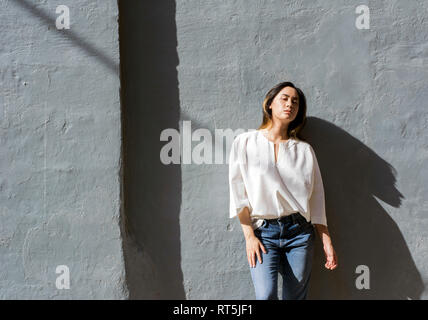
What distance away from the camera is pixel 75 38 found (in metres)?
3.77

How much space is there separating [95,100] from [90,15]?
62cm

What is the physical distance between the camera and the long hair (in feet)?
12.0

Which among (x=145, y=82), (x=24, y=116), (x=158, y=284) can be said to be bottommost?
(x=158, y=284)

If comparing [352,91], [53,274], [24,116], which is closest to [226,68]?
[352,91]

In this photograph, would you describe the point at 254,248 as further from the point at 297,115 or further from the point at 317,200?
the point at 297,115

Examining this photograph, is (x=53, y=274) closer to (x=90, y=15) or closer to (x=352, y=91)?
(x=90, y=15)

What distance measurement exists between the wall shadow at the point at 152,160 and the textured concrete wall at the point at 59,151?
189 mm

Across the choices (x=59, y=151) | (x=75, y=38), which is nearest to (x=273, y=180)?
(x=59, y=151)

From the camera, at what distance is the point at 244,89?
12.7 feet

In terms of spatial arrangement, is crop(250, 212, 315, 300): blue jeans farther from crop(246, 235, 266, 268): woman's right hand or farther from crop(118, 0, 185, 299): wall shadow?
crop(118, 0, 185, 299): wall shadow

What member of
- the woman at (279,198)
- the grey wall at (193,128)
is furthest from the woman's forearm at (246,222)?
the grey wall at (193,128)

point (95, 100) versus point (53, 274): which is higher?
point (95, 100)

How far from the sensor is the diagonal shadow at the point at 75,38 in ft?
12.3

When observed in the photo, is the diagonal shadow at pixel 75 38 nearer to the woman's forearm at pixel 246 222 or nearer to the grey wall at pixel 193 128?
the grey wall at pixel 193 128
